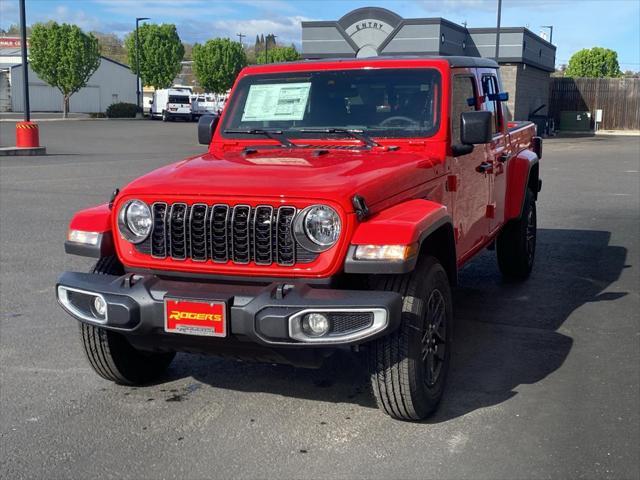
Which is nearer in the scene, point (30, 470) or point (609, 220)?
point (30, 470)

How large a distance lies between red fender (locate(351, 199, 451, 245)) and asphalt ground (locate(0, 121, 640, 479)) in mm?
1066

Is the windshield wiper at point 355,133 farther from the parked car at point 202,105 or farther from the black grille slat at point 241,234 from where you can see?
the parked car at point 202,105

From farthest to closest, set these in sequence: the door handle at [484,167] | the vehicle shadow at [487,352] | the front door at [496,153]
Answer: the front door at [496,153] < the door handle at [484,167] < the vehicle shadow at [487,352]

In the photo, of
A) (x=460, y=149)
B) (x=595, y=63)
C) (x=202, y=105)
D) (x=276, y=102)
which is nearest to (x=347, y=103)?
(x=276, y=102)

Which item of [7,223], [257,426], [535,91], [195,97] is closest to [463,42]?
[535,91]

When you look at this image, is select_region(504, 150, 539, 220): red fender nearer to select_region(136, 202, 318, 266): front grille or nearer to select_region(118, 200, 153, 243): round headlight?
select_region(136, 202, 318, 266): front grille

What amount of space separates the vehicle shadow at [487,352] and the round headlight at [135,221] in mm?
1213

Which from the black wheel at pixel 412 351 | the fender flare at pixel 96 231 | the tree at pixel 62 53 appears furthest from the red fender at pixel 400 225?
the tree at pixel 62 53

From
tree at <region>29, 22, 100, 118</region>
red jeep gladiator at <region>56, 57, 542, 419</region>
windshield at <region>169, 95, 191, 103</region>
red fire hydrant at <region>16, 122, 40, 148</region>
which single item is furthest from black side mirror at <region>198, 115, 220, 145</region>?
tree at <region>29, 22, 100, 118</region>

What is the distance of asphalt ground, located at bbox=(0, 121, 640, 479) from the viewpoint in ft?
12.8

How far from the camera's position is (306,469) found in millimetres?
3850

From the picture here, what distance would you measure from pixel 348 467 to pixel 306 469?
20 centimetres

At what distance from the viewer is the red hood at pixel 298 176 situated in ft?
13.2

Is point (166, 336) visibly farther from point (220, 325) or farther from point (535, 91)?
point (535, 91)
